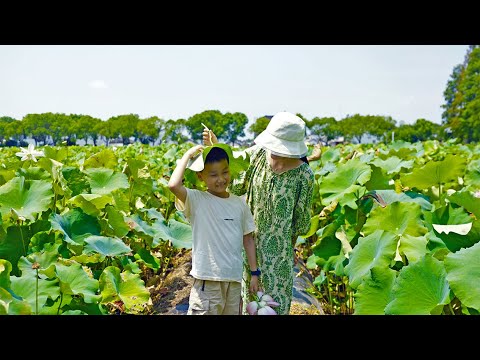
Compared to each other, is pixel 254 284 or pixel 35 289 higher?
pixel 35 289

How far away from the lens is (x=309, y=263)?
12.2 feet

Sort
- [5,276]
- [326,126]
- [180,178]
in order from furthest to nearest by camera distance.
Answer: [326,126]
[180,178]
[5,276]

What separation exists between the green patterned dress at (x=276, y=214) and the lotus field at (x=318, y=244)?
32cm

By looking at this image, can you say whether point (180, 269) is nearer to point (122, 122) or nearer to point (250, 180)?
point (250, 180)

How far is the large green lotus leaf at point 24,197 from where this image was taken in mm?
2545

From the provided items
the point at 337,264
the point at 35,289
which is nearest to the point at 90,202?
the point at 35,289

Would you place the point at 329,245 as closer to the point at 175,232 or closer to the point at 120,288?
the point at 175,232

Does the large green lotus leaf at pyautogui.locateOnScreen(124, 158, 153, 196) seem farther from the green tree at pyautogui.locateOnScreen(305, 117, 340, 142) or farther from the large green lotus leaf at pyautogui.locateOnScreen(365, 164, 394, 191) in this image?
the green tree at pyautogui.locateOnScreen(305, 117, 340, 142)

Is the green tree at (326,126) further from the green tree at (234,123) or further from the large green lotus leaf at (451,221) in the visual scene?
the large green lotus leaf at (451,221)

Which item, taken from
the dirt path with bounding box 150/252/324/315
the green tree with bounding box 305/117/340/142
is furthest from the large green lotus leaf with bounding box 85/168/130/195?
the green tree with bounding box 305/117/340/142

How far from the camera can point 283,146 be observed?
7.04ft

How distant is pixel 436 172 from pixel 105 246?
85.9 inches

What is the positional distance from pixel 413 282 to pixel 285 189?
740 millimetres

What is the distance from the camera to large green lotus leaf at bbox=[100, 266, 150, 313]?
219 cm
